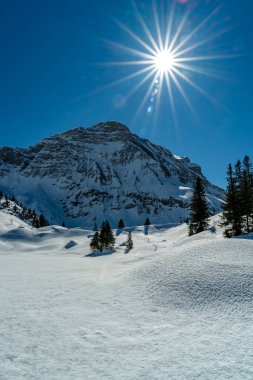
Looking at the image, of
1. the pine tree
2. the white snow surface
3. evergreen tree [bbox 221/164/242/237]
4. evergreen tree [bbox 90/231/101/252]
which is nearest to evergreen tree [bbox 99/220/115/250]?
evergreen tree [bbox 90/231/101/252]

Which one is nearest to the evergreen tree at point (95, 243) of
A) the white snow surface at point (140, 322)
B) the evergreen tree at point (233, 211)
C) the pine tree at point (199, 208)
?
the pine tree at point (199, 208)

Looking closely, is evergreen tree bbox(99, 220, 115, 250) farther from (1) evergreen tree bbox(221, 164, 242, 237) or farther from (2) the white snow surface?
(2) the white snow surface

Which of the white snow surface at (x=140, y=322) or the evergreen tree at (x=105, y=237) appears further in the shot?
the evergreen tree at (x=105, y=237)

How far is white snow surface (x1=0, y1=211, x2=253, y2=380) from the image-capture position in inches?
249

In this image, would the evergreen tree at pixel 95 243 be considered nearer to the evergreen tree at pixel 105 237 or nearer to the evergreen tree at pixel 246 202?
the evergreen tree at pixel 105 237

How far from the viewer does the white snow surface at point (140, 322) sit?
631cm

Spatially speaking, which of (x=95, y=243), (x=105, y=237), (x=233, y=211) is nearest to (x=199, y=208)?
(x=233, y=211)

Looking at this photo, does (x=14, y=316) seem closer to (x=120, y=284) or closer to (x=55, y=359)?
(x=55, y=359)

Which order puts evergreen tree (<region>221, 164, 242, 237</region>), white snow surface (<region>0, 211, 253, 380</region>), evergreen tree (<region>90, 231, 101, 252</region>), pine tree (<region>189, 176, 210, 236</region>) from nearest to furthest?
white snow surface (<region>0, 211, 253, 380</region>)
evergreen tree (<region>221, 164, 242, 237</region>)
pine tree (<region>189, 176, 210, 236</region>)
evergreen tree (<region>90, 231, 101, 252</region>)

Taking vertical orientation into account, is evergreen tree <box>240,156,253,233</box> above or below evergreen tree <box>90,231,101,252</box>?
above

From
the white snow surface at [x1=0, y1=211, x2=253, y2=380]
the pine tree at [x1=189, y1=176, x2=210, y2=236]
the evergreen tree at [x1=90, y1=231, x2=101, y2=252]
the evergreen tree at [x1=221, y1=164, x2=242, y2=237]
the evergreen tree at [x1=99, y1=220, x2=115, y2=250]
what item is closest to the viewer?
the white snow surface at [x1=0, y1=211, x2=253, y2=380]

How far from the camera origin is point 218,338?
7.85 meters

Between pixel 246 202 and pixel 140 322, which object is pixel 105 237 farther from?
pixel 140 322

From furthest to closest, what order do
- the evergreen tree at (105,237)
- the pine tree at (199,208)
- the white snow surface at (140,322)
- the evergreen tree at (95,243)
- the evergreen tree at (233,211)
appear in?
1. the evergreen tree at (105,237)
2. the evergreen tree at (95,243)
3. the pine tree at (199,208)
4. the evergreen tree at (233,211)
5. the white snow surface at (140,322)
